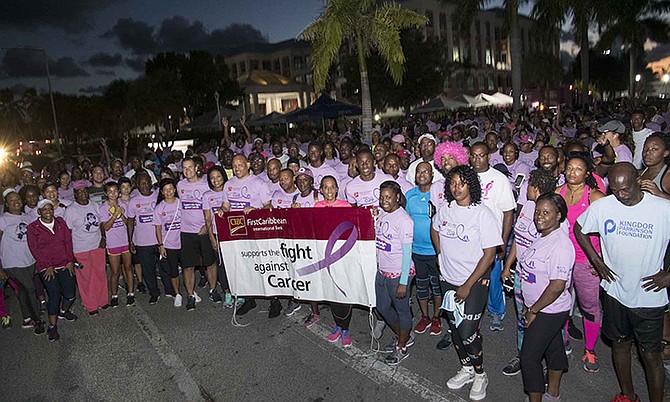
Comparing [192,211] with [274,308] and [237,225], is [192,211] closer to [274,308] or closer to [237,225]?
[237,225]

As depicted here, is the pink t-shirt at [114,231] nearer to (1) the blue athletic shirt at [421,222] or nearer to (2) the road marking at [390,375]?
(2) the road marking at [390,375]

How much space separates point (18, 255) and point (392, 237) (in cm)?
524

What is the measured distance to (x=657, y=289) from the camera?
3.71 metres

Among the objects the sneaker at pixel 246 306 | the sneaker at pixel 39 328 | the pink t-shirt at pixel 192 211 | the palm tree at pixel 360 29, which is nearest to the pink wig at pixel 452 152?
the sneaker at pixel 246 306

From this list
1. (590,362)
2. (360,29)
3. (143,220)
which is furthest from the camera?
(360,29)

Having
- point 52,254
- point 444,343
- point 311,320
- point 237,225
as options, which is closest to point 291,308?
point 311,320

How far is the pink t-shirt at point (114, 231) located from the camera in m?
7.55

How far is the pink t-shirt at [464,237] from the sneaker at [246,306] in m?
3.34

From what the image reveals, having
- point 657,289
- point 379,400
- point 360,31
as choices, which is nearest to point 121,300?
point 379,400

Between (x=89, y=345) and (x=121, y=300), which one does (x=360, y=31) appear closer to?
(x=121, y=300)

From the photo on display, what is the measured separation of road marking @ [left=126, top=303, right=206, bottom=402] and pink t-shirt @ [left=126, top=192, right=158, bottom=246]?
3.33 feet

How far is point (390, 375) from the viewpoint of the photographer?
493cm

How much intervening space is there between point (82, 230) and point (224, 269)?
83.9 inches

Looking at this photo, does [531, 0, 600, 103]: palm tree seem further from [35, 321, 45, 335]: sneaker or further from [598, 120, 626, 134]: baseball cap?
[35, 321, 45, 335]: sneaker
